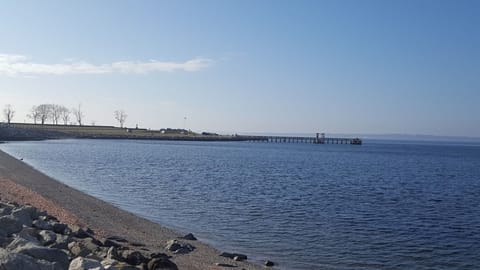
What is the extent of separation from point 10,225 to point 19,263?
4498 millimetres

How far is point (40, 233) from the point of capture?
1338 centimetres

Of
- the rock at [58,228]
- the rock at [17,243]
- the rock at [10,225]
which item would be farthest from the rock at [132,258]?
the rock at [58,228]

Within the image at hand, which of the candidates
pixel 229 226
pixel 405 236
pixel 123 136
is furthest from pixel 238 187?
pixel 123 136

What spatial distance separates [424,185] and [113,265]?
41.5m

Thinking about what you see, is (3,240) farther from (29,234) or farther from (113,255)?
(113,255)

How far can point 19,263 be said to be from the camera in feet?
28.7

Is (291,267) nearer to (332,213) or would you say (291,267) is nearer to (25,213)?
(25,213)

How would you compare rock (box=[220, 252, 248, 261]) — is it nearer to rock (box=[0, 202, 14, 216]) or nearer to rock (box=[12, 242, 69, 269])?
rock (box=[0, 202, 14, 216])

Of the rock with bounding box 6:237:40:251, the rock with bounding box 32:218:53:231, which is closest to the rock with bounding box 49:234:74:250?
the rock with bounding box 6:237:40:251

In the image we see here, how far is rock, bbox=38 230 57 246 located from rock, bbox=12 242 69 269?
218cm

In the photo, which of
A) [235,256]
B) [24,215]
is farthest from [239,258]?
[24,215]

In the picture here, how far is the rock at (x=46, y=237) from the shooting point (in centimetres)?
1258

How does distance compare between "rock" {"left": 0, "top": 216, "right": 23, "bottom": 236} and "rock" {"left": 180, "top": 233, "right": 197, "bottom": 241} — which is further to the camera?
"rock" {"left": 180, "top": 233, "right": 197, "bottom": 241}

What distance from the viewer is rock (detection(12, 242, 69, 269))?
393 inches
